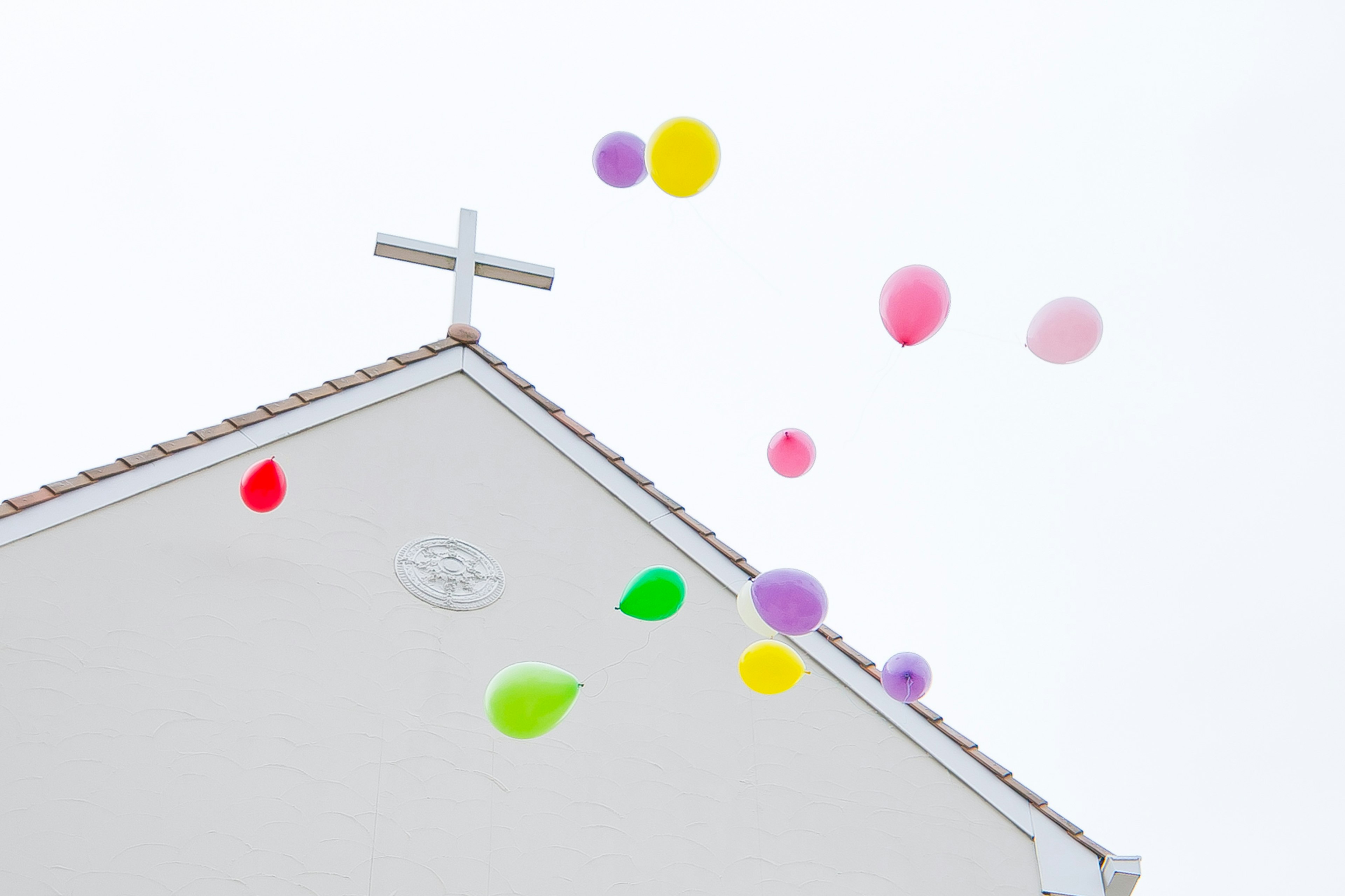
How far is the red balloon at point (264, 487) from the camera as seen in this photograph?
5.07 m

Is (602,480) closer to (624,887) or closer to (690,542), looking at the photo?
(690,542)

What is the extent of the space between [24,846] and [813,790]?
119 inches

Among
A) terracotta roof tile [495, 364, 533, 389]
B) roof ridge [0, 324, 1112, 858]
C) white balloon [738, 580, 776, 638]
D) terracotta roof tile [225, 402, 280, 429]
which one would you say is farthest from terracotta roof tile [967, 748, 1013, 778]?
terracotta roof tile [225, 402, 280, 429]

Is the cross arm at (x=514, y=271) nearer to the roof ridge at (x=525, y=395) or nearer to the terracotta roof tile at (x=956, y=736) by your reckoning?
the roof ridge at (x=525, y=395)

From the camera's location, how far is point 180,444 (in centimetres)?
546

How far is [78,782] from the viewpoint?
454 cm

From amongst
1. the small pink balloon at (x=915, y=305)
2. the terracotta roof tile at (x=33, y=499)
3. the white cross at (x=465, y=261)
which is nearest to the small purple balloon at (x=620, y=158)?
the small pink balloon at (x=915, y=305)

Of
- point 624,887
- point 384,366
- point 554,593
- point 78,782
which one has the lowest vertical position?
point 624,887

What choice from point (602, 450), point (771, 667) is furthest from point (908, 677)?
point (602, 450)

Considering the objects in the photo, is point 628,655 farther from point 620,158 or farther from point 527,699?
point 620,158

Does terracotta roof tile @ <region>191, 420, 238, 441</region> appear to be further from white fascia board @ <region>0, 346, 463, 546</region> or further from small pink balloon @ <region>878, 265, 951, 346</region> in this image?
small pink balloon @ <region>878, 265, 951, 346</region>

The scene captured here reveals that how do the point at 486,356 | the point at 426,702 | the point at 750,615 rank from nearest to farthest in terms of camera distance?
the point at 426,702, the point at 750,615, the point at 486,356

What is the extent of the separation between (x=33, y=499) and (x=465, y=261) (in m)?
2.84

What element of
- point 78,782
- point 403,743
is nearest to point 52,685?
point 78,782
